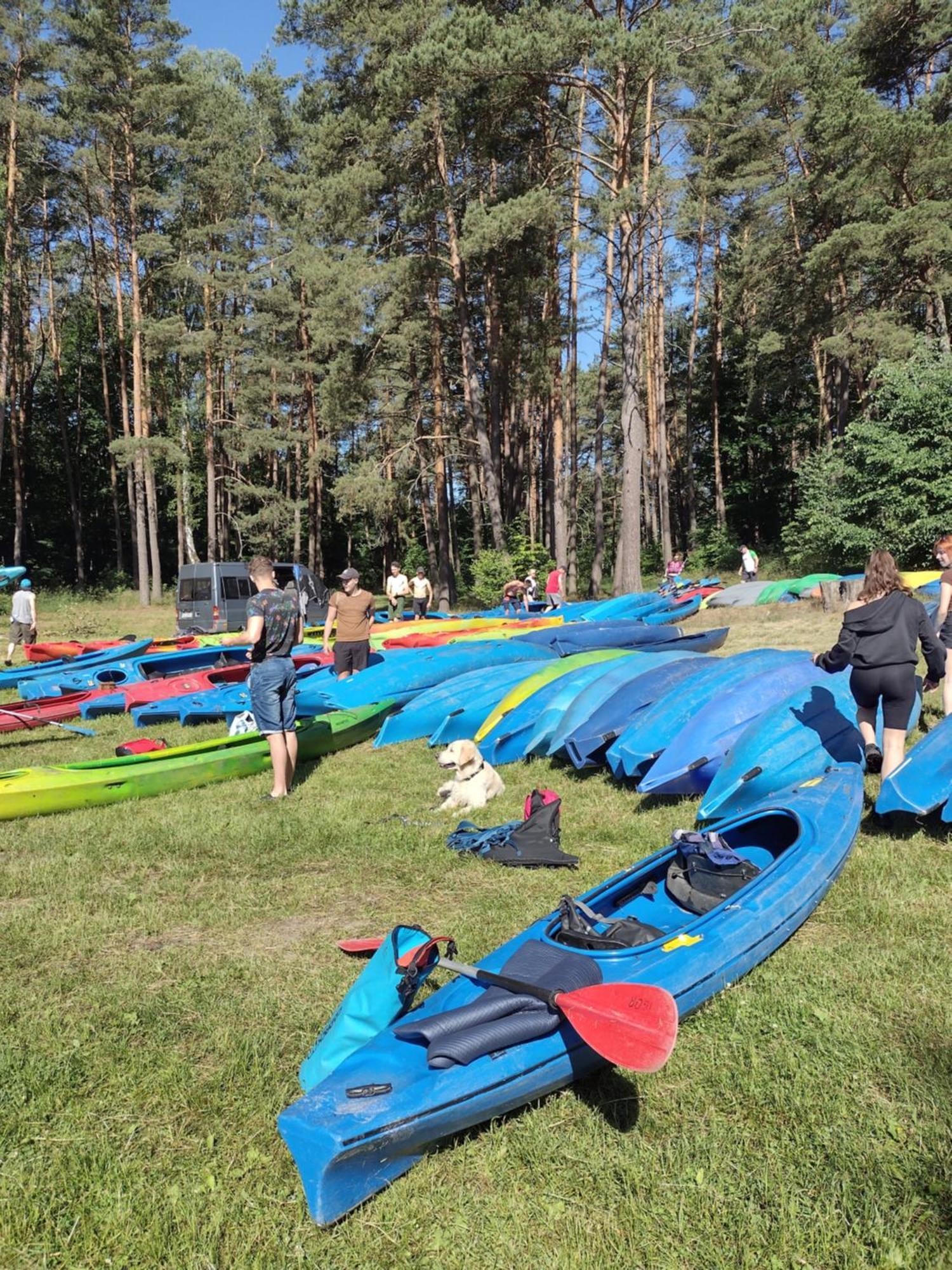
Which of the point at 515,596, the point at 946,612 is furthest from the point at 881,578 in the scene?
the point at 515,596

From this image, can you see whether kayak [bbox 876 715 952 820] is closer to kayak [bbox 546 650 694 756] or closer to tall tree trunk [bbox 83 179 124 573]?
kayak [bbox 546 650 694 756]

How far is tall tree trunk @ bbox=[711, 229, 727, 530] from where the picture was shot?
28391 millimetres

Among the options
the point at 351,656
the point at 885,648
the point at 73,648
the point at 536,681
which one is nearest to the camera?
the point at 885,648

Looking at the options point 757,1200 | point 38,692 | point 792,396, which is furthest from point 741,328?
point 757,1200

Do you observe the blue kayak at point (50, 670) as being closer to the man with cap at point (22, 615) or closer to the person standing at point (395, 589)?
the man with cap at point (22, 615)

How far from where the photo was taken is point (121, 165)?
24453 millimetres

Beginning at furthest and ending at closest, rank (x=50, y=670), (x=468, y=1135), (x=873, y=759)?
(x=50, y=670) → (x=873, y=759) → (x=468, y=1135)

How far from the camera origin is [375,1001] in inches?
109

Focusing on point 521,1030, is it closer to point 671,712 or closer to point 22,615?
point 671,712

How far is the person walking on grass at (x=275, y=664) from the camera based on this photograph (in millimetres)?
5926

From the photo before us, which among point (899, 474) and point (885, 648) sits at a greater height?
point (899, 474)

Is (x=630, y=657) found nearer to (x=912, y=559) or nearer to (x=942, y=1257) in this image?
(x=942, y=1257)

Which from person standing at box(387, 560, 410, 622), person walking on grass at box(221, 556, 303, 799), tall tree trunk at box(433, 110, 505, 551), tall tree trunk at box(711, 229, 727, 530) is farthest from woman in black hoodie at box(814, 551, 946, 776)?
tall tree trunk at box(711, 229, 727, 530)

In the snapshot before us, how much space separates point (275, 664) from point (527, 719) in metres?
2.29
